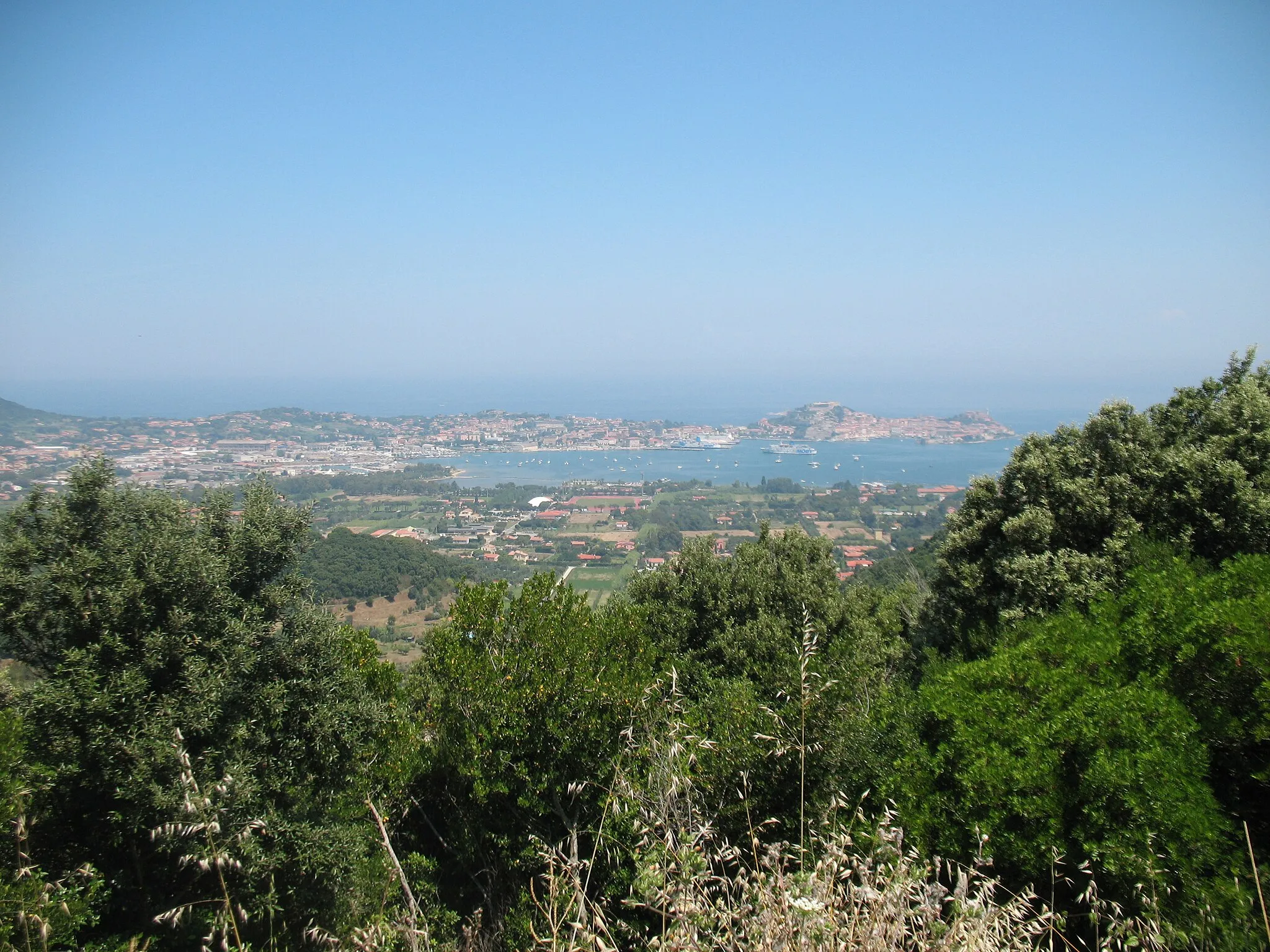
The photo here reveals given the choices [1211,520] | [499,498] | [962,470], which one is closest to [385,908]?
[1211,520]

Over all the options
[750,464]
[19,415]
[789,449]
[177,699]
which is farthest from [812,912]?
[789,449]

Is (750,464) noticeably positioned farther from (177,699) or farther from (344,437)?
(177,699)

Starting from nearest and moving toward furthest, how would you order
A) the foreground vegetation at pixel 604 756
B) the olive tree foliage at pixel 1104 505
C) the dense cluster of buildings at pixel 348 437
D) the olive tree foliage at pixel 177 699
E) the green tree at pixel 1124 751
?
1. the foreground vegetation at pixel 604 756
2. the green tree at pixel 1124 751
3. the olive tree foliage at pixel 177 699
4. the olive tree foliage at pixel 1104 505
5. the dense cluster of buildings at pixel 348 437

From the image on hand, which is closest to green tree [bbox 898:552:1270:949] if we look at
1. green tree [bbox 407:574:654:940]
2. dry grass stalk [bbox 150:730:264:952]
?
green tree [bbox 407:574:654:940]

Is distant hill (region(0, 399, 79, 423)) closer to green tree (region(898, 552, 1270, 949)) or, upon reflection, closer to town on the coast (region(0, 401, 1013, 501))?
town on the coast (region(0, 401, 1013, 501))

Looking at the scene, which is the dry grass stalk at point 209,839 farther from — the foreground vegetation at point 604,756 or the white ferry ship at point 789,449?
the white ferry ship at point 789,449

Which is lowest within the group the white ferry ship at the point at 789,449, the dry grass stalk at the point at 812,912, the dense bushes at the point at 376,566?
the dense bushes at the point at 376,566

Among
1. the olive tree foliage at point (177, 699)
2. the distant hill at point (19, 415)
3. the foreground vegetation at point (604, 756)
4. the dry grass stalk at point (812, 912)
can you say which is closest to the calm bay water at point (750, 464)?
the distant hill at point (19, 415)
